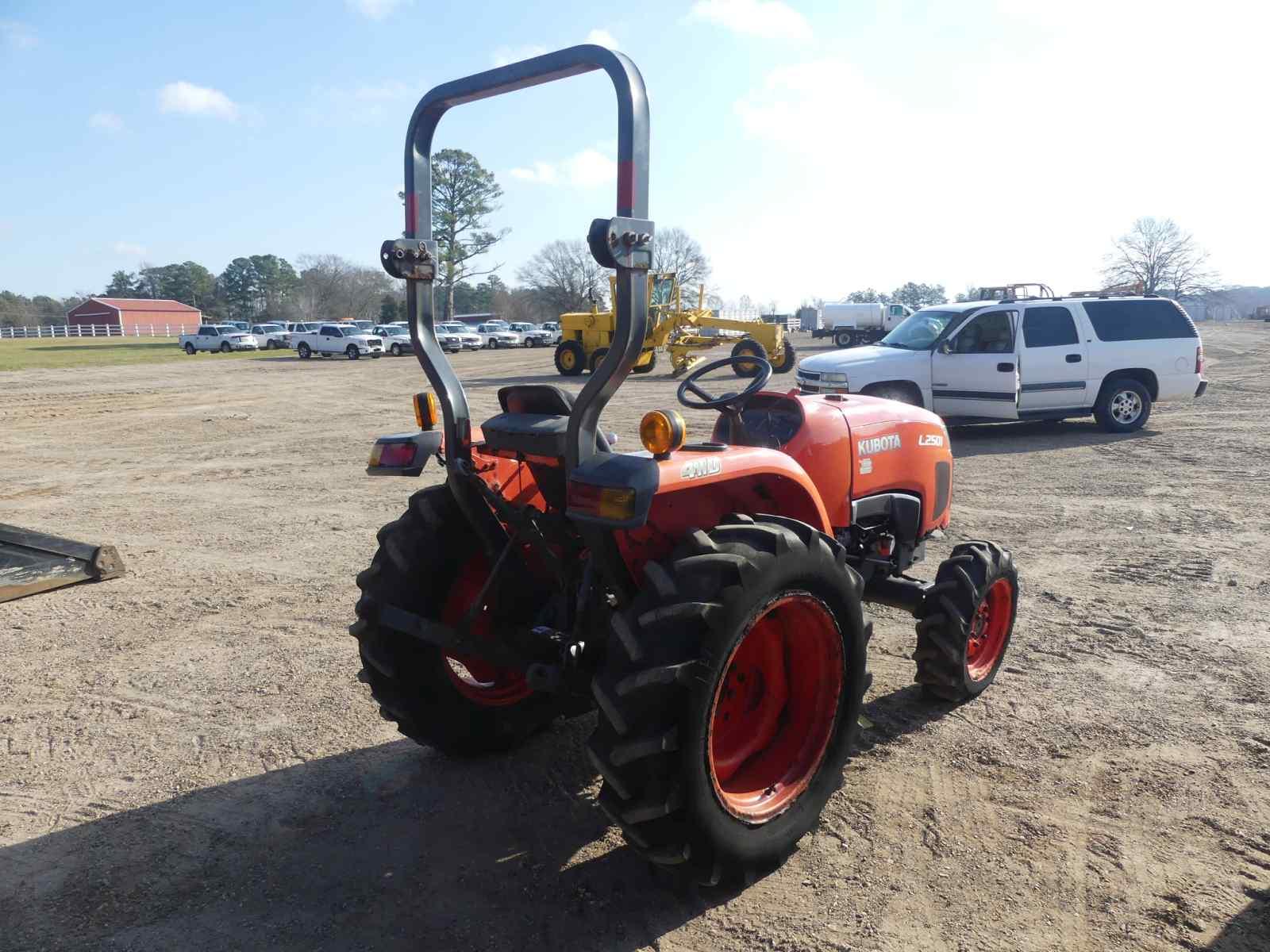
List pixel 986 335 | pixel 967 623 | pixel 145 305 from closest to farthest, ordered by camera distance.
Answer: pixel 967 623, pixel 986 335, pixel 145 305

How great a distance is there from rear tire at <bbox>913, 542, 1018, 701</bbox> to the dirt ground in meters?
0.15

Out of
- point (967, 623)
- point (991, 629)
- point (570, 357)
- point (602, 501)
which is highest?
point (570, 357)

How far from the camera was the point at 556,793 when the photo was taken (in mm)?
3516

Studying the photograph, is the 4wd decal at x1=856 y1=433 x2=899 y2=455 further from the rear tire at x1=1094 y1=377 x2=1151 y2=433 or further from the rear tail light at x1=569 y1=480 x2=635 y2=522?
the rear tire at x1=1094 y1=377 x2=1151 y2=433

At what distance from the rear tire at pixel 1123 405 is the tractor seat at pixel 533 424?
11735 millimetres

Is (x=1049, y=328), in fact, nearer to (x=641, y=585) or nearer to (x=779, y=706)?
(x=779, y=706)

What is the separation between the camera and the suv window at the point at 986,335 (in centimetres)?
1238

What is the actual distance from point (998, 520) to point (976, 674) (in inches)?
153

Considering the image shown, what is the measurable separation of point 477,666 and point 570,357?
73.5ft

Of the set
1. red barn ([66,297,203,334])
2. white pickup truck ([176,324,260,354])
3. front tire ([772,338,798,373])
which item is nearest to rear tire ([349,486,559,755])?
front tire ([772,338,798,373])

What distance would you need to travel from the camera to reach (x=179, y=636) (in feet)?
17.0

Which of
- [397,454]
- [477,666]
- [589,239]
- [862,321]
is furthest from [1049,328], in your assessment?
[862,321]

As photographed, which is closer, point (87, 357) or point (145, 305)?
point (87, 357)

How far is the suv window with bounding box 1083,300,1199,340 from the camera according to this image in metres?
12.8
